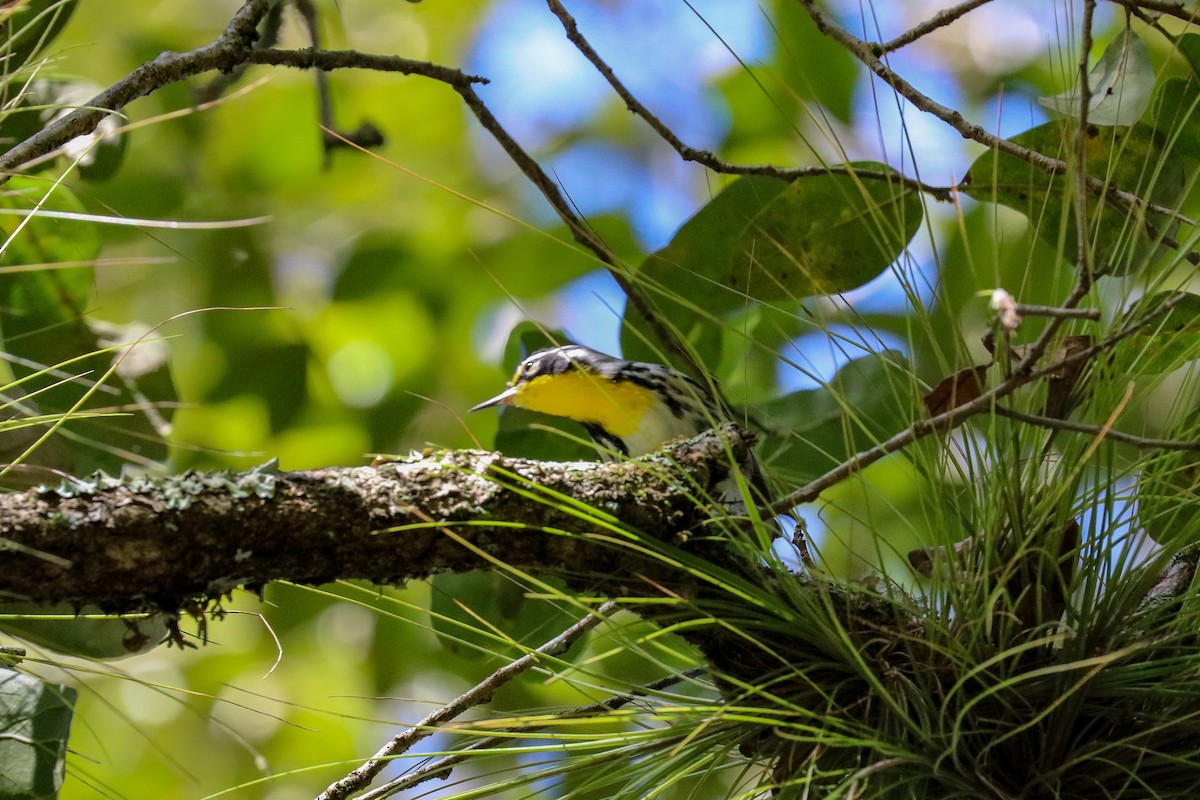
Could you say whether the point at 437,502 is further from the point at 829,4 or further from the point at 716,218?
the point at 829,4

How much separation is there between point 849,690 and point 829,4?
3.09 meters

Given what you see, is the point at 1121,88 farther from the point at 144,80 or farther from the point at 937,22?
the point at 144,80

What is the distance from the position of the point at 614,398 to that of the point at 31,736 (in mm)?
1362

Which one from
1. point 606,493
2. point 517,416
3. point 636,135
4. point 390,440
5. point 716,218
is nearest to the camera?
point 606,493

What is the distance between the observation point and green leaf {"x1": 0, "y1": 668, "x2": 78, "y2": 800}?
1258 mm

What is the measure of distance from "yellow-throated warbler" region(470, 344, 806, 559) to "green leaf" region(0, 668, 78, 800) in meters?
1.21

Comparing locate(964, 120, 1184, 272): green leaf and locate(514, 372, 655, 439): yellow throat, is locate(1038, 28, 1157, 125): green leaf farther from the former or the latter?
locate(514, 372, 655, 439): yellow throat

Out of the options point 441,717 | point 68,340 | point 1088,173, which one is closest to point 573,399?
point 68,340

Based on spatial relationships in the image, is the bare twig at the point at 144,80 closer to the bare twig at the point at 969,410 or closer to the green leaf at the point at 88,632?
the green leaf at the point at 88,632

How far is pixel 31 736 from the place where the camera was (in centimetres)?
125

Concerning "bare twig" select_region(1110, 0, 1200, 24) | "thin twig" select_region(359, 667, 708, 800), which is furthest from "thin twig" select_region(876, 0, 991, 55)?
"thin twig" select_region(359, 667, 708, 800)

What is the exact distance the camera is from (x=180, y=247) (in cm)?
309

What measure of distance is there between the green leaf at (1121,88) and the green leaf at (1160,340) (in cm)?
25

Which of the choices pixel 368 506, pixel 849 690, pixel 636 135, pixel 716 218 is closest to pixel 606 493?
pixel 368 506
